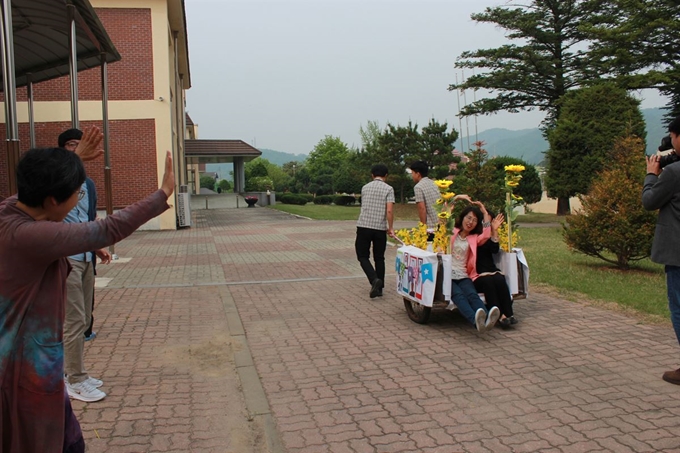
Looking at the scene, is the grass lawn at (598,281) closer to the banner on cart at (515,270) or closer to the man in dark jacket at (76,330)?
the banner on cart at (515,270)

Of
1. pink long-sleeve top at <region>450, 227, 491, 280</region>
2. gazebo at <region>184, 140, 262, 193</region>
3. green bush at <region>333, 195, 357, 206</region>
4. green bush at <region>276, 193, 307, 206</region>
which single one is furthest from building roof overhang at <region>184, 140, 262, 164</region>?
pink long-sleeve top at <region>450, 227, 491, 280</region>

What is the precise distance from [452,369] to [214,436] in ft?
7.12

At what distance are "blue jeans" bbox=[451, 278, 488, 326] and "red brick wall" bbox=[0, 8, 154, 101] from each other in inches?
681

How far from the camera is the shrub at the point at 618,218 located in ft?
28.9

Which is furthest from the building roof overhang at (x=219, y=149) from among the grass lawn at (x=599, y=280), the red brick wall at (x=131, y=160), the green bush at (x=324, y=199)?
the grass lawn at (x=599, y=280)

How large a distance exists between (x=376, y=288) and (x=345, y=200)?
36.2m

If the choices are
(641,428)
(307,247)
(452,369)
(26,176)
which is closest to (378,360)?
(452,369)

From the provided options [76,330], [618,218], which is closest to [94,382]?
[76,330]

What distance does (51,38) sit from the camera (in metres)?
7.96

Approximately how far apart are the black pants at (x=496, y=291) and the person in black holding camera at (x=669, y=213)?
1.75m

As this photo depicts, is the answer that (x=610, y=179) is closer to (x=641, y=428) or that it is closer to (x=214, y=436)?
(x=641, y=428)

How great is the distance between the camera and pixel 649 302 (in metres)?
6.94

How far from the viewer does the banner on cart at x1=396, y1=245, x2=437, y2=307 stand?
5988 mm

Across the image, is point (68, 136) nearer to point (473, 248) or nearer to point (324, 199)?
point (473, 248)
